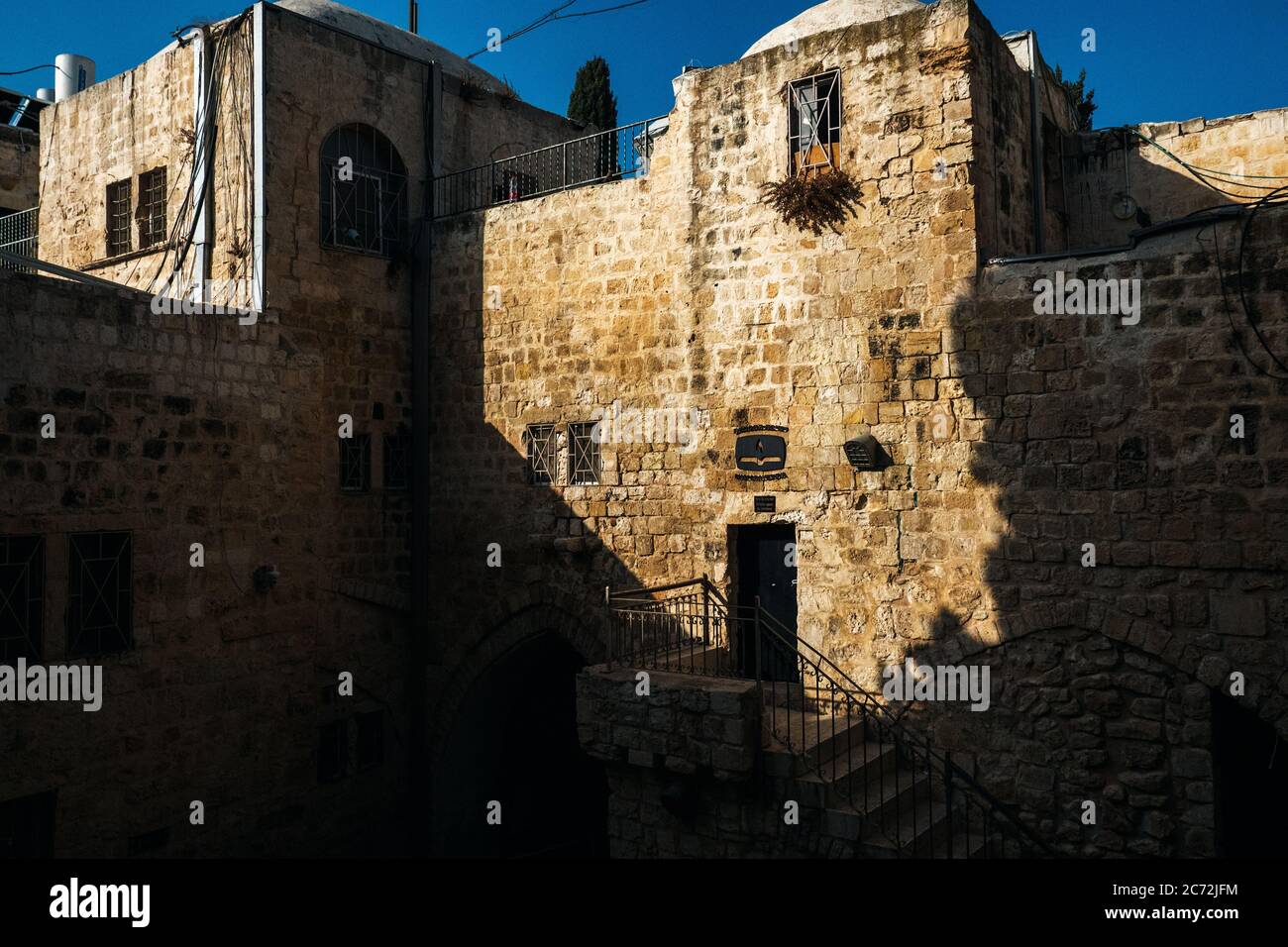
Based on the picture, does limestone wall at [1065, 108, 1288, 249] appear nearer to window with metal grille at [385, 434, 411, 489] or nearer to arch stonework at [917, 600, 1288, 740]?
arch stonework at [917, 600, 1288, 740]

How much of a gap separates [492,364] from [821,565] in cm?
471

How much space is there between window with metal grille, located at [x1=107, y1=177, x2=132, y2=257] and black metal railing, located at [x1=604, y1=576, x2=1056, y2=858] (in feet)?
26.2

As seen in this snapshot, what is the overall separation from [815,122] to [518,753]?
847 cm

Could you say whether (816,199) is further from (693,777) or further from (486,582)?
(486,582)

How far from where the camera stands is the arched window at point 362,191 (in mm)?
11859

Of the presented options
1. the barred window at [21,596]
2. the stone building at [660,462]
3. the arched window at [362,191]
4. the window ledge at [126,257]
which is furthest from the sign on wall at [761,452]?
the window ledge at [126,257]

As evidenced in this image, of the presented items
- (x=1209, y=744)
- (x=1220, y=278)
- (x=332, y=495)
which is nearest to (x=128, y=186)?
(x=332, y=495)

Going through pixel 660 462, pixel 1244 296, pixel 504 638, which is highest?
pixel 1244 296

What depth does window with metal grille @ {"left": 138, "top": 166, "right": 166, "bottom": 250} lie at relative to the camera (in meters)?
12.4

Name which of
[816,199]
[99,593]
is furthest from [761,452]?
[99,593]

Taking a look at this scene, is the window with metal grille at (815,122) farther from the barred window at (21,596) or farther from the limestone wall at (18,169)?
the limestone wall at (18,169)

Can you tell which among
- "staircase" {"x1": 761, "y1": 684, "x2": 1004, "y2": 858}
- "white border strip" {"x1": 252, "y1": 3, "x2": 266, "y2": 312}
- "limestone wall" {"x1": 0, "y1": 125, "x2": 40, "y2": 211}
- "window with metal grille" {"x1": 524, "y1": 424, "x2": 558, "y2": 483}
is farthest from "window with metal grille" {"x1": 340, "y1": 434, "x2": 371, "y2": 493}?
"limestone wall" {"x1": 0, "y1": 125, "x2": 40, "y2": 211}

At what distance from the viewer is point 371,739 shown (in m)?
12.0
